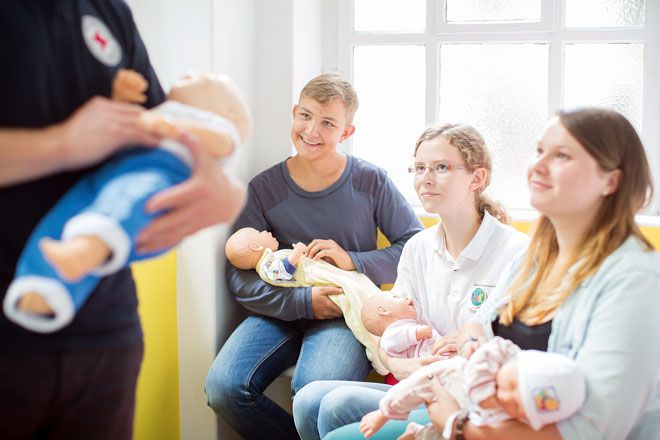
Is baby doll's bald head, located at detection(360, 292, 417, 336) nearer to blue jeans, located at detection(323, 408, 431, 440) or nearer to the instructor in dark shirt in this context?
blue jeans, located at detection(323, 408, 431, 440)

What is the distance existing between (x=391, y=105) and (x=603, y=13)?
Result: 0.97m

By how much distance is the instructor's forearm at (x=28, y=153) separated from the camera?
1012 millimetres

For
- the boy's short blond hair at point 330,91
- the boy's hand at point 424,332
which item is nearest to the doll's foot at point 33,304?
the boy's hand at point 424,332

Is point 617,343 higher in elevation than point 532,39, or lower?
lower

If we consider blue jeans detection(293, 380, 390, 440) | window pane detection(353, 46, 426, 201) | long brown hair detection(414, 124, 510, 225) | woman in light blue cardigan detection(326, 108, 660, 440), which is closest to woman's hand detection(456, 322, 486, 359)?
woman in light blue cardigan detection(326, 108, 660, 440)

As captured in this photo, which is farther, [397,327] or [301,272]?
[301,272]

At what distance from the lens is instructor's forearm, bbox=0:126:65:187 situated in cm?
101

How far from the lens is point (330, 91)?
2857 mm

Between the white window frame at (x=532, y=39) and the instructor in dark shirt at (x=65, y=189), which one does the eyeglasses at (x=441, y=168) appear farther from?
the instructor in dark shirt at (x=65, y=189)

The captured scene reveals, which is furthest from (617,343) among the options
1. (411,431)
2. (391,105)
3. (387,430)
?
(391,105)

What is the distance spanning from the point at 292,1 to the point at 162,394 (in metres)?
1.59

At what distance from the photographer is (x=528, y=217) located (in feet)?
10.4

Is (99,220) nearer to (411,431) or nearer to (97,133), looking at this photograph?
(97,133)

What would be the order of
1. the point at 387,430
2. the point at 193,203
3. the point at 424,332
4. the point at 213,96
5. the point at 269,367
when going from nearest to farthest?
the point at 193,203 < the point at 213,96 < the point at 387,430 < the point at 424,332 < the point at 269,367
